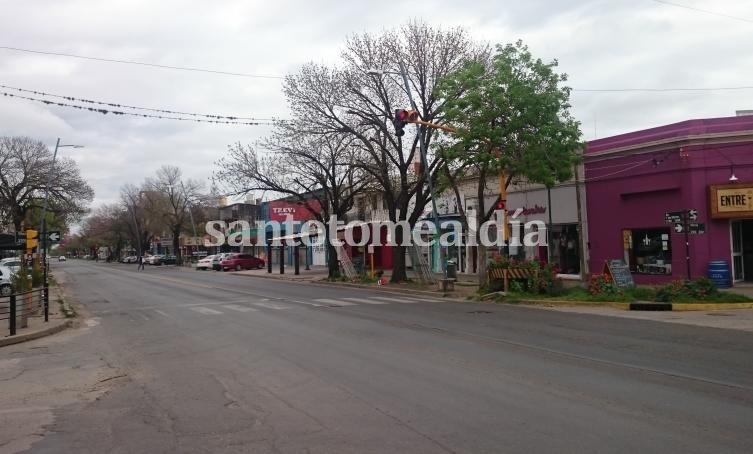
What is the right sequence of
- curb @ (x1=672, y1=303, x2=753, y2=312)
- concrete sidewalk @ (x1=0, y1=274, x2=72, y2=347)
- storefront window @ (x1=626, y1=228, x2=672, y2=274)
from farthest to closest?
1. storefront window @ (x1=626, y1=228, x2=672, y2=274)
2. curb @ (x1=672, y1=303, x2=753, y2=312)
3. concrete sidewalk @ (x1=0, y1=274, x2=72, y2=347)

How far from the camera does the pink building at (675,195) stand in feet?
73.5

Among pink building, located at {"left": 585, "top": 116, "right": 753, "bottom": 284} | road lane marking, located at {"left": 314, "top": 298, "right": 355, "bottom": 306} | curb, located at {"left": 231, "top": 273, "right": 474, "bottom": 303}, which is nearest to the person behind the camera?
road lane marking, located at {"left": 314, "top": 298, "right": 355, "bottom": 306}

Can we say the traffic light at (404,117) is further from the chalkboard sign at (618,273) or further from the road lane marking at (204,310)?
the road lane marking at (204,310)

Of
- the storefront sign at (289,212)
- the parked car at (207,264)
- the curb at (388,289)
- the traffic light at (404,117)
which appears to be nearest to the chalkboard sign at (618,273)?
the curb at (388,289)

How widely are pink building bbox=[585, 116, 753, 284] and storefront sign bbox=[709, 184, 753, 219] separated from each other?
3 centimetres

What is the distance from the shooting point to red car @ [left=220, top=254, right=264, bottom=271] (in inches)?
2227

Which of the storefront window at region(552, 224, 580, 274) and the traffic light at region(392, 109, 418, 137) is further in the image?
the storefront window at region(552, 224, 580, 274)

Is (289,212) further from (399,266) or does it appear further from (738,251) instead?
(738,251)

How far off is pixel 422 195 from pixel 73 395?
22973mm

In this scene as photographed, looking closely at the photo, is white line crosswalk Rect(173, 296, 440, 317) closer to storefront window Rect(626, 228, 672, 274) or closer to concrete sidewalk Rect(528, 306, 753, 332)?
concrete sidewalk Rect(528, 306, 753, 332)

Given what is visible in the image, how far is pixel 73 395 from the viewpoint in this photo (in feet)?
27.5

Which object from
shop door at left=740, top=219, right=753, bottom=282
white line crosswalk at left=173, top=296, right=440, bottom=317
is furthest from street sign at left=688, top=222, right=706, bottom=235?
white line crosswalk at left=173, top=296, right=440, bottom=317

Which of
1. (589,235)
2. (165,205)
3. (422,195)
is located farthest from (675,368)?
(165,205)

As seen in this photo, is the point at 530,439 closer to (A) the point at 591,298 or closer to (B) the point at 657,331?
(B) the point at 657,331
